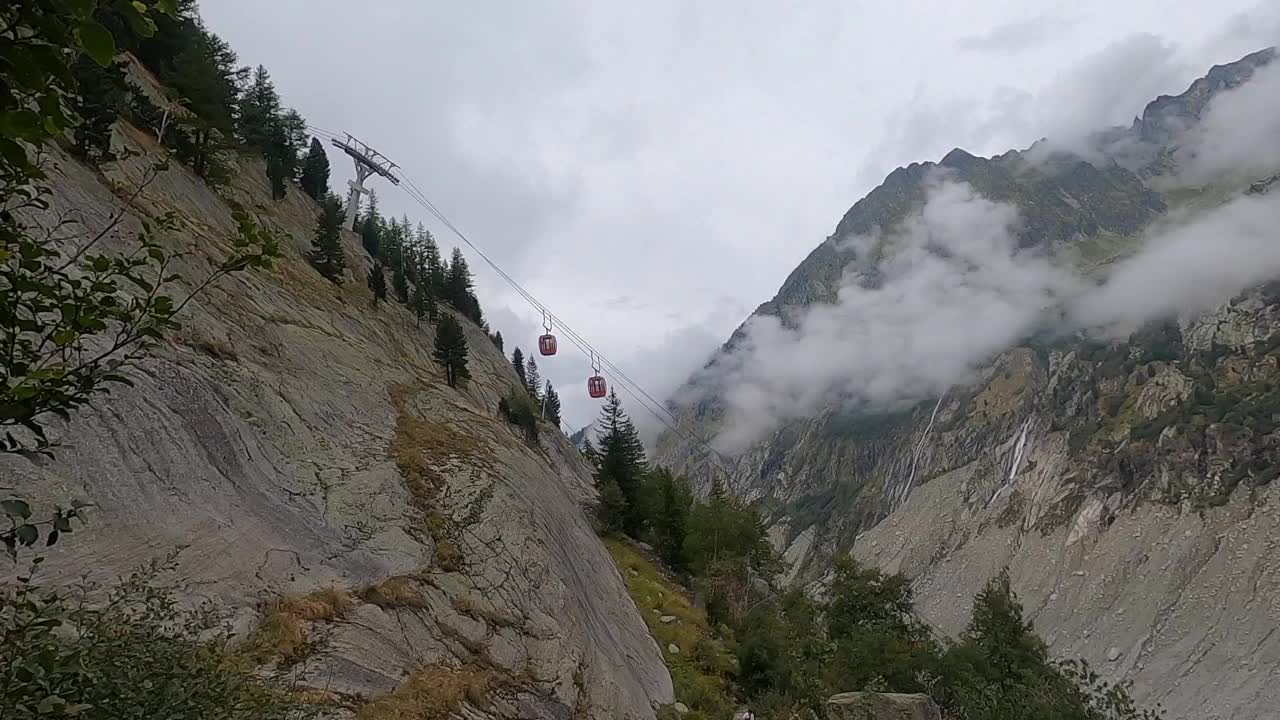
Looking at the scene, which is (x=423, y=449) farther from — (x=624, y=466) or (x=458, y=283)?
(x=458, y=283)

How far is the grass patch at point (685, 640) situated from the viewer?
957 inches

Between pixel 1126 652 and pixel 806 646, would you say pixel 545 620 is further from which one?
pixel 1126 652

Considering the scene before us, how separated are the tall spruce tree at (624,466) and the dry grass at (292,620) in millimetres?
28999

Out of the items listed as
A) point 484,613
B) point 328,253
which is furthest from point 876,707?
point 328,253

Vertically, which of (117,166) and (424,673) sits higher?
(117,166)

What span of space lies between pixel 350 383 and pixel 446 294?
46838 mm

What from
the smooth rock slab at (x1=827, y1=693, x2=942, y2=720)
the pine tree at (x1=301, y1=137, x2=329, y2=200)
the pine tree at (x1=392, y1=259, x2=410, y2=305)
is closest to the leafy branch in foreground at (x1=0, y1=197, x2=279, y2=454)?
the smooth rock slab at (x1=827, y1=693, x2=942, y2=720)

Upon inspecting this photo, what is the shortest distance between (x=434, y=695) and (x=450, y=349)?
32.8 meters

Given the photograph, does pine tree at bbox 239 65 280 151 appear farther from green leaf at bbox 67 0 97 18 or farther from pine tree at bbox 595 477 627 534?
green leaf at bbox 67 0 97 18

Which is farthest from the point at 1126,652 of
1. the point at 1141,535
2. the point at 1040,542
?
the point at 1040,542

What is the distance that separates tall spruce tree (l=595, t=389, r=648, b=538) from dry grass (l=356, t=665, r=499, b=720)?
92.1ft

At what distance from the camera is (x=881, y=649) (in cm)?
4534

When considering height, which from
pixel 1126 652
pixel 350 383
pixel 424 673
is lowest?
pixel 1126 652

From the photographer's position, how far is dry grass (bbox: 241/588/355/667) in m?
12.6
